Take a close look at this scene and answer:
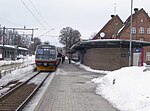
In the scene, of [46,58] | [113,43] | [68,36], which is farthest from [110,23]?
[46,58]

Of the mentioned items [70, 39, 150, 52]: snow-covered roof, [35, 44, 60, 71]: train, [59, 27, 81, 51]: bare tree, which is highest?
[59, 27, 81, 51]: bare tree

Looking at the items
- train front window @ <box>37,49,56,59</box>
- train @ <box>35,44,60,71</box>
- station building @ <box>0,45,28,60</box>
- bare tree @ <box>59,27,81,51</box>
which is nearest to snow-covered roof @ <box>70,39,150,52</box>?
train @ <box>35,44,60,71</box>

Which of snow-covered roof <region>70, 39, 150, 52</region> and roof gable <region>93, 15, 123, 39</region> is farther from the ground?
roof gable <region>93, 15, 123, 39</region>

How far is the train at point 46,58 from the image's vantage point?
113 ft

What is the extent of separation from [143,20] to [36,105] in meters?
61.3

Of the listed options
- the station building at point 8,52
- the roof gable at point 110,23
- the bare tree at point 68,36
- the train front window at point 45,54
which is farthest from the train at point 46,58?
the bare tree at point 68,36

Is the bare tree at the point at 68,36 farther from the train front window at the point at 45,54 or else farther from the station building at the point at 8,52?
the train front window at the point at 45,54

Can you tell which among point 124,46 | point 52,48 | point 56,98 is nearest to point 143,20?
point 124,46

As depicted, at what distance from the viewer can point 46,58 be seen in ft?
113

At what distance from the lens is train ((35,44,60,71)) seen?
3441 cm

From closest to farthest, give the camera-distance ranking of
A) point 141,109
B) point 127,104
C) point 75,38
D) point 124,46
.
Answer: point 141,109
point 127,104
point 124,46
point 75,38

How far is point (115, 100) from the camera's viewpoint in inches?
482

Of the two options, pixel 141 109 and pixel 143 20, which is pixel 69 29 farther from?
pixel 141 109

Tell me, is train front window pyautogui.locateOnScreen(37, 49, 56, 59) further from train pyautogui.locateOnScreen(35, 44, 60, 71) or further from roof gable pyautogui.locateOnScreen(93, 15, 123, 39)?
roof gable pyautogui.locateOnScreen(93, 15, 123, 39)
